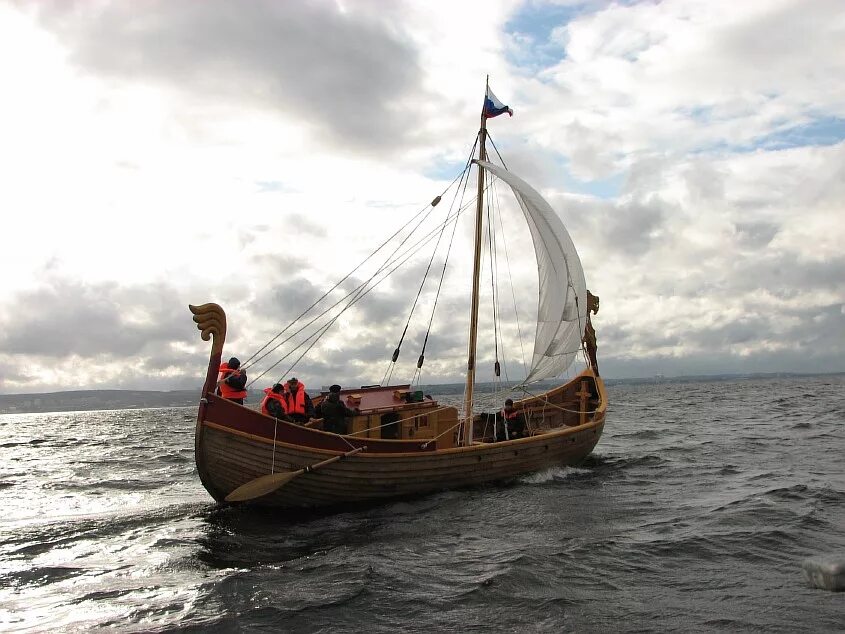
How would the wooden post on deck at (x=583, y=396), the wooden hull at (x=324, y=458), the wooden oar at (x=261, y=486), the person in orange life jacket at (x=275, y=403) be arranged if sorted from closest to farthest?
the wooden oar at (x=261, y=486) → the wooden hull at (x=324, y=458) → the person in orange life jacket at (x=275, y=403) → the wooden post on deck at (x=583, y=396)

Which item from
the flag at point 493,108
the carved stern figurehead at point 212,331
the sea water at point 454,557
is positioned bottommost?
the sea water at point 454,557

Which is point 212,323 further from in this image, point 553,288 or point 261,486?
point 553,288

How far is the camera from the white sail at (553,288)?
1970cm

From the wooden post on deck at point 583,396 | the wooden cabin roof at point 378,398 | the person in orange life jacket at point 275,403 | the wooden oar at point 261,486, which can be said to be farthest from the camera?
the wooden post on deck at point 583,396

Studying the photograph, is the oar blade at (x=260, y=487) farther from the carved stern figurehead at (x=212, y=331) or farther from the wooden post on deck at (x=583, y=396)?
the wooden post on deck at (x=583, y=396)

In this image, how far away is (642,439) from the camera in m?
29.7

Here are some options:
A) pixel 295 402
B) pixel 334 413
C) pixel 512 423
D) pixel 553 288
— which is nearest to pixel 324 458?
pixel 334 413

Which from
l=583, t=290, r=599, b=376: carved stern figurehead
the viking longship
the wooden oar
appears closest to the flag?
the viking longship

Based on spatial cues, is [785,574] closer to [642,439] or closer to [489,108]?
[489,108]

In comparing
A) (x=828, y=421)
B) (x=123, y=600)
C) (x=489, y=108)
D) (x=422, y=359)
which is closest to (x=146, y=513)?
(x=123, y=600)

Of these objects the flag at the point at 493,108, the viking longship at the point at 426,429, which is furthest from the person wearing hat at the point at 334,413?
the flag at the point at 493,108

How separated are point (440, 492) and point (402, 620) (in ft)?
25.8

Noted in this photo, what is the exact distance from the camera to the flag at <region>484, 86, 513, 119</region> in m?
19.9

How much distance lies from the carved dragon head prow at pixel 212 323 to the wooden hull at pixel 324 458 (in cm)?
111
